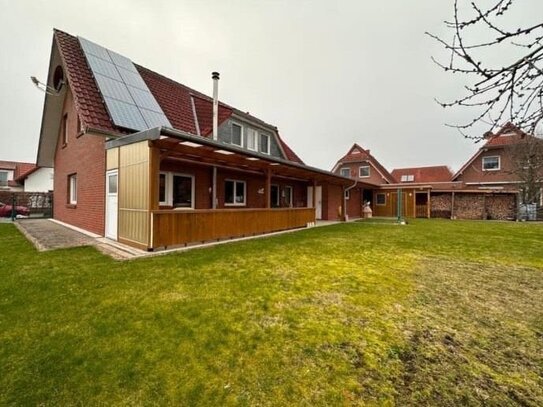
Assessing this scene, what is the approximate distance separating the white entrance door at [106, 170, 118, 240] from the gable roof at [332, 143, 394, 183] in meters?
27.7

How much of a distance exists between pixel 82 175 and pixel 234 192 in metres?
5.87

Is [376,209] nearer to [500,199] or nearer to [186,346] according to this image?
[500,199]

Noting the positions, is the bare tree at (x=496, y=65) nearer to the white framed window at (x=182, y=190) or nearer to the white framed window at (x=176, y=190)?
the white framed window at (x=176, y=190)

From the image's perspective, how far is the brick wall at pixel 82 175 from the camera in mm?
9047

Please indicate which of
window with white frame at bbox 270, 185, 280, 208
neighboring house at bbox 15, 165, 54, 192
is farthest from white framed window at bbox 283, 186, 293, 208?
neighboring house at bbox 15, 165, 54, 192

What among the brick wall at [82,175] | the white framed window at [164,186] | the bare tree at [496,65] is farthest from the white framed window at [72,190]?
the bare tree at [496,65]

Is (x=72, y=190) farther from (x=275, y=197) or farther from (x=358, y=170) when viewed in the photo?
(x=358, y=170)

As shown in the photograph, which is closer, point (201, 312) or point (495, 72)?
point (495, 72)

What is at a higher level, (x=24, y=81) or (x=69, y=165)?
(x=24, y=81)

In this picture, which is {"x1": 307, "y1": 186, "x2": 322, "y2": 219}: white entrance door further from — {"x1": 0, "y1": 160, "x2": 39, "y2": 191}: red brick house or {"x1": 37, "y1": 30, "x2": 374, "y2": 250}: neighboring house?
{"x1": 0, "y1": 160, "x2": 39, "y2": 191}: red brick house

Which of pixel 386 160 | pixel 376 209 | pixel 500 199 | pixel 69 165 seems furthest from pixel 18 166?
pixel 386 160

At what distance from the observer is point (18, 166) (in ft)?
106

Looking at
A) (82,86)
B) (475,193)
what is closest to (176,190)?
(82,86)

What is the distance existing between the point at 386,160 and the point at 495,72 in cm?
5119
